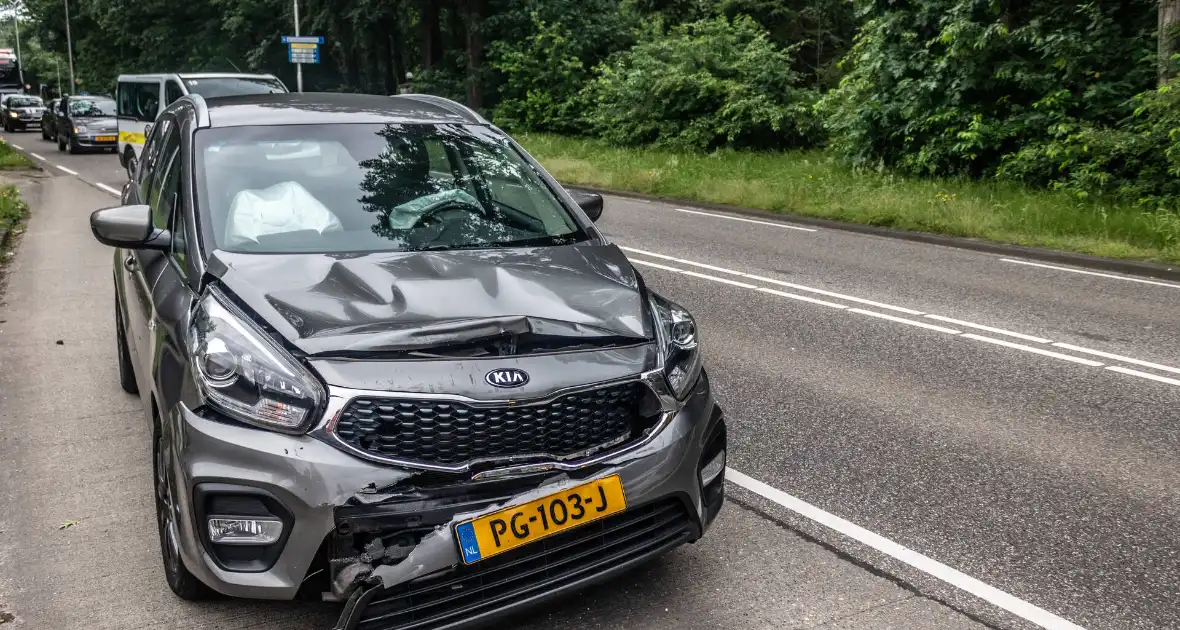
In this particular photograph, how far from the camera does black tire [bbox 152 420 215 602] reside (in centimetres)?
363

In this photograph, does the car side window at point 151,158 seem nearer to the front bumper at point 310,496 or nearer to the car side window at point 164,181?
the car side window at point 164,181

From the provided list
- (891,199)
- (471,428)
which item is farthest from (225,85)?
(471,428)

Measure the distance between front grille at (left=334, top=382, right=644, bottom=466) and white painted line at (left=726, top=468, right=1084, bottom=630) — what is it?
4.86 feet

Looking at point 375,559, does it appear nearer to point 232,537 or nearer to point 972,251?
point 232,537

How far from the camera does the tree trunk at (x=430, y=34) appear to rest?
37.4 m

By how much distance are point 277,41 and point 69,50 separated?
96.5ft

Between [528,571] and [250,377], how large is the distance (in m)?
1.02

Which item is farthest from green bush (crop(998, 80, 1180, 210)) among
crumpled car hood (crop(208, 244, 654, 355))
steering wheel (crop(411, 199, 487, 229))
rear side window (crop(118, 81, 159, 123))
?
rear side window (crop(118, 81, 159, 123))

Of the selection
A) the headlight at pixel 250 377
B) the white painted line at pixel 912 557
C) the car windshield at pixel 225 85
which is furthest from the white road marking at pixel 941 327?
the car windshield at pixel 225 85

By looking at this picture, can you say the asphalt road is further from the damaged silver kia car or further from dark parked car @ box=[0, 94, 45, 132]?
dark parked car @ box=[0, 94, 45, 132]

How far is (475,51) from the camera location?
3634cm

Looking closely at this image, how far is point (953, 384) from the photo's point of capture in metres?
6.71

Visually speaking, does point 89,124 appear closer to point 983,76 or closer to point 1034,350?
point 983,76

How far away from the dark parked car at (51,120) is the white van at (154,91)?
681 inches
